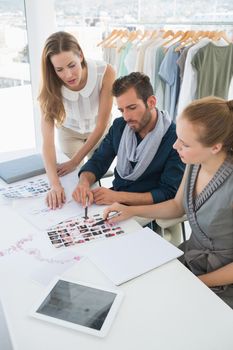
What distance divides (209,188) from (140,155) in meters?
0.44

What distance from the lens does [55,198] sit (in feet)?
4.35

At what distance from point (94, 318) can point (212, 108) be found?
671mm

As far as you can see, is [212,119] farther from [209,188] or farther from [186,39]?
[186,39]

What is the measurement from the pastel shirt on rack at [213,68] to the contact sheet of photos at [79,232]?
1.43 meters

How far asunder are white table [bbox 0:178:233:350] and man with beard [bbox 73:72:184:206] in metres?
0.44

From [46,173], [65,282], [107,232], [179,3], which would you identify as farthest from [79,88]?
[179,3]

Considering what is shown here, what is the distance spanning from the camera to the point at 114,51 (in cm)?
268

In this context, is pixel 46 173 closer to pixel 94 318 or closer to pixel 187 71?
pixel 94 318

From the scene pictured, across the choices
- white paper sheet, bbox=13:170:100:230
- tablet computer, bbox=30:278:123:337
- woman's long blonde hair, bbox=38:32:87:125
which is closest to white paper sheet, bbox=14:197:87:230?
white paper sheet, bbox=13:170:100:230

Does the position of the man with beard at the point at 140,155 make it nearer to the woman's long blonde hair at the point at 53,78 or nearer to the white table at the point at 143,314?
the woman's long blonde hair at the point at 53,78

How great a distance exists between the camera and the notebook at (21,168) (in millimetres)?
1529

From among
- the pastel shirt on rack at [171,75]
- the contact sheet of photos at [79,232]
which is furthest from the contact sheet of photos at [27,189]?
the pastel shirt on rack at [171,75]

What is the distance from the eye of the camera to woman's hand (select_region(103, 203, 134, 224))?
118 cm

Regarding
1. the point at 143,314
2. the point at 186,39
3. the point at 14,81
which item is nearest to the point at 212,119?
the point at 143,314
